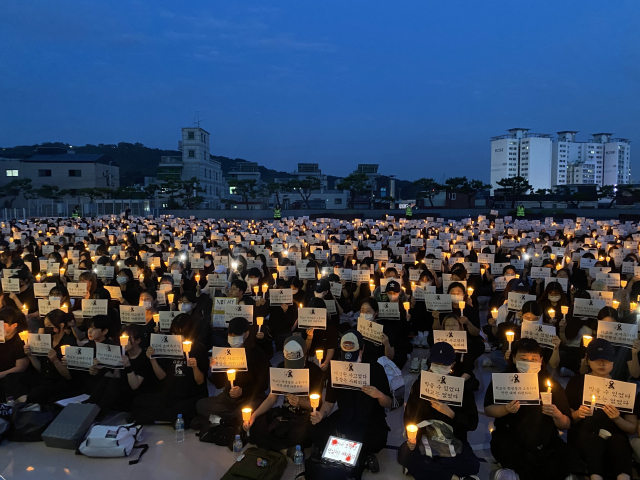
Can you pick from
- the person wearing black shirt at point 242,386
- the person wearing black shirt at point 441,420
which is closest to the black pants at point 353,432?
the person wearing black shirt at point 441,420

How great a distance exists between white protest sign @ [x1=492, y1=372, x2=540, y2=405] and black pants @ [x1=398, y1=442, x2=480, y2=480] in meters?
0.68

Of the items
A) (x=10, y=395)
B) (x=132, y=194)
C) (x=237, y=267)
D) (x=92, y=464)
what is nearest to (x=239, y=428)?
(x=92, y=464)

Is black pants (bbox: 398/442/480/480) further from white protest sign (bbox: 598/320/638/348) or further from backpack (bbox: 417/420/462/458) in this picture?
white protest sign (bbox: 598/320/638/348)

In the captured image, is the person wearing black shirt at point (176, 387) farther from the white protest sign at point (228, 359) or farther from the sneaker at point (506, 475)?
the sneaker at point (506, 475)

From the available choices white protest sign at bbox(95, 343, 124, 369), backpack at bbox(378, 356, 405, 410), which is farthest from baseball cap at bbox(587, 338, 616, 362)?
white protest sign at bbox(95, 343, 124, 369)

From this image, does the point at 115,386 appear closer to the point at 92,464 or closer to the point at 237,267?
the point at 92,464

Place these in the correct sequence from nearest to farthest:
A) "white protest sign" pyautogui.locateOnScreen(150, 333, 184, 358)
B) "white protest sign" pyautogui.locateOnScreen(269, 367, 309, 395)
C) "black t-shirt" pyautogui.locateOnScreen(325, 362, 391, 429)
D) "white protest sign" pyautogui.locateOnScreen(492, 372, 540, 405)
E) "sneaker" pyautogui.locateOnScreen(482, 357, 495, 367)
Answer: "white protest sign" pyautogui.locateOnScreen(492, 372, 540, 405) < "white protest sign" pyautogui.locateOnScreen(269, 367, 309, 395) < "black t-shirt" pyautogui.locateOnScreen(325, 362, 391, 429) < "white protest sign" pyautogui.locateOnScreen(150, 333, 184, 358) < "sneaker" pyautogui.locateOnScreen(482, 357, 495, 367)

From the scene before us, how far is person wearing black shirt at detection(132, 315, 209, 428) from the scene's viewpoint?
19.2ft

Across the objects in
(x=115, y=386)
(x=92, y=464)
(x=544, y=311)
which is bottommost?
(x=92, y=464)

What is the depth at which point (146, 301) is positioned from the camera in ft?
26.3

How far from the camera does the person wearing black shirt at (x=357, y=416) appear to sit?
494cm

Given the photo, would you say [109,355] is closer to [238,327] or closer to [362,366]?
[238,327]

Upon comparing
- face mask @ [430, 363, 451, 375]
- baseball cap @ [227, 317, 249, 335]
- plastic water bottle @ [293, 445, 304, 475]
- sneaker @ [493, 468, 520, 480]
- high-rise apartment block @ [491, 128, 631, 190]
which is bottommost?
plastic water bottle @ [293, 445, 304, 475]

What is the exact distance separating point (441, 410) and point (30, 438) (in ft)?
15.5
